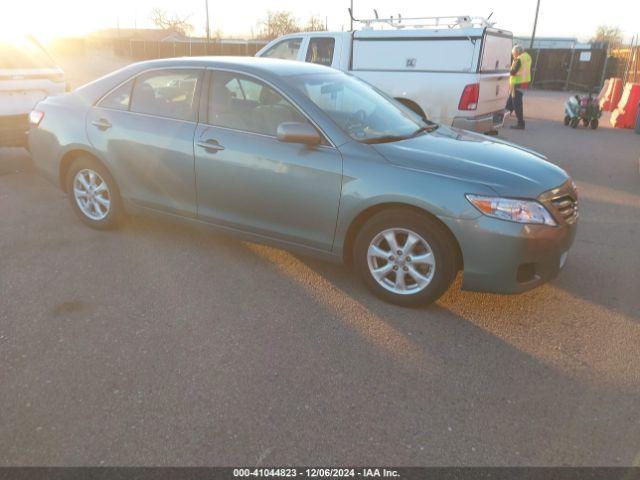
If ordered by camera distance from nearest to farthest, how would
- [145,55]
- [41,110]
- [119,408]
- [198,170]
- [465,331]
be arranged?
1. [119,408]
2. [465,331]
3. [198,170]
4. [41,110]
5. [145,55]

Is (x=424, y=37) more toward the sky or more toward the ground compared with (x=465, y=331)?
more toward the sky

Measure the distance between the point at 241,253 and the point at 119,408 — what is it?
2.08 metres

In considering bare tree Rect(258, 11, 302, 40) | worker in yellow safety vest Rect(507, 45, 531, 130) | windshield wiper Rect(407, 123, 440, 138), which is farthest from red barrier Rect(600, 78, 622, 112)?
bare tree Rect(258, 11, 302, 40)

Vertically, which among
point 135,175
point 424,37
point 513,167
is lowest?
point 135,175

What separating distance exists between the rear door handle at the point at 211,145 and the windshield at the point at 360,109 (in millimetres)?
743

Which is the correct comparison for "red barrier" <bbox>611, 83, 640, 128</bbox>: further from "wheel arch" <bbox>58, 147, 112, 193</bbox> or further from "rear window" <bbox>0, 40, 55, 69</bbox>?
"wheel arch" <bbox>58, 147, 112, 193</bbox>

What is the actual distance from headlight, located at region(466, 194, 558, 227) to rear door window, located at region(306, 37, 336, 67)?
7.26m

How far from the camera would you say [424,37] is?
29.1 feet

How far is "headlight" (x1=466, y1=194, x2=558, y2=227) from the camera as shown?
124 inches

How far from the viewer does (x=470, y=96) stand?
8.23 metres

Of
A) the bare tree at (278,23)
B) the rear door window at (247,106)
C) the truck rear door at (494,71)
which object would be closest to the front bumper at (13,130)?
the rear door window at (247,106)

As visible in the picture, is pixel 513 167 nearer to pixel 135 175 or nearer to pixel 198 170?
pixel 198 170

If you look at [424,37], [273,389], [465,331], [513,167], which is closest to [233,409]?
[273,389]

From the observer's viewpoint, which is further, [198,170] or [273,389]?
[198,170]
